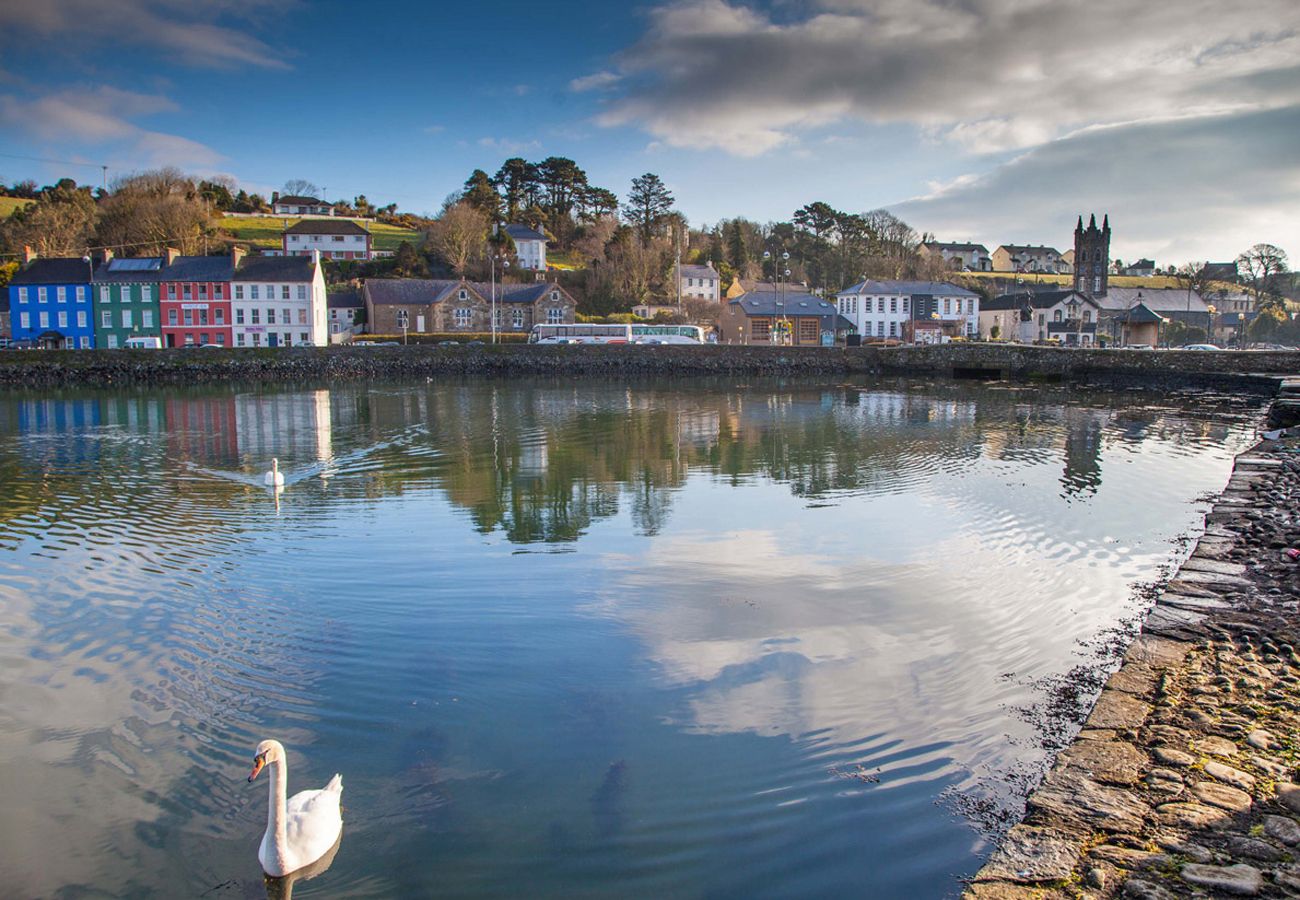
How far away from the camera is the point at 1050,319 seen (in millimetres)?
86812

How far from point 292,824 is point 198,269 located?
75837 millimetres

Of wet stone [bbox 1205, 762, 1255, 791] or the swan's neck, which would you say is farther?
wet stone [bbox 1205, 762, 1255, 791]

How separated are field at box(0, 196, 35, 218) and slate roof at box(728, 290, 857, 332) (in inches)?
3098

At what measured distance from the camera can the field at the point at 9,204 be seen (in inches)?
3706

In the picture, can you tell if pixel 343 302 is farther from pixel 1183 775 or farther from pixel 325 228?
pixel 1183 775

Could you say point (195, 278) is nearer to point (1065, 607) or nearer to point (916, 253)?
point (1065, 607)

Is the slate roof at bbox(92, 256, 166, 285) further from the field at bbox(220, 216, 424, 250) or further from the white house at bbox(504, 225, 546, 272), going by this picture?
the white house at bbox(504, 225, 546, 272)

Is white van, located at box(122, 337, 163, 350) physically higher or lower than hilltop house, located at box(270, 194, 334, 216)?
lower

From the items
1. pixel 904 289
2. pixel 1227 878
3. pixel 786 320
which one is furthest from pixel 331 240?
pixel 1227 878

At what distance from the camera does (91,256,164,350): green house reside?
223 feet

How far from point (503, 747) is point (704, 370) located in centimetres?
5630

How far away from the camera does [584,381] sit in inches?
2207

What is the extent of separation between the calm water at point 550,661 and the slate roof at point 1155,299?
8243 cm

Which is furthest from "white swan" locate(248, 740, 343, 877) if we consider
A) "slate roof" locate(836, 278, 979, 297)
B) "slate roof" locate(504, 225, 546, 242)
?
"slate roof" locate(504, 225, 546, 242)
